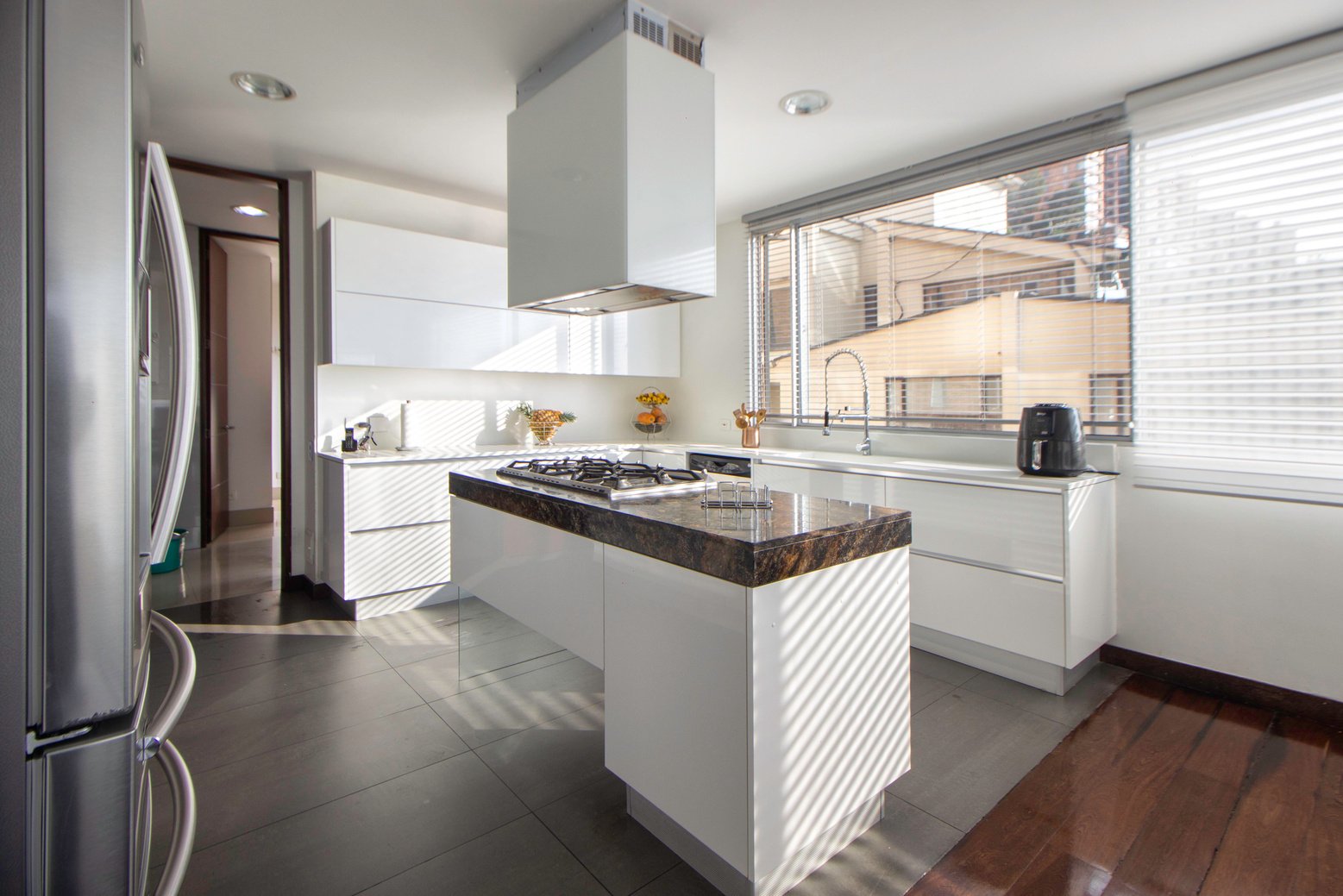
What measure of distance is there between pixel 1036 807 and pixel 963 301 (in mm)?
2416

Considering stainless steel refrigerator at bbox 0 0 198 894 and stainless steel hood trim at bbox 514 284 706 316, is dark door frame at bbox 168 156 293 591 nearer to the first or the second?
stainless steel hood trim at bbox 514 284 706 316

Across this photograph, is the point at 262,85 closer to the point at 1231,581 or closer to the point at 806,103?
the point at 806,103

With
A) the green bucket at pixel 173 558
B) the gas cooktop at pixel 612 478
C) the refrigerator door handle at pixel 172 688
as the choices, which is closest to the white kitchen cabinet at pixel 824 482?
A: the gas cooktop at pixel 612 478

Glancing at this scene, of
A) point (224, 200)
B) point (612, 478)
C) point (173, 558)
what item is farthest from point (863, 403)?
point (173, 558)

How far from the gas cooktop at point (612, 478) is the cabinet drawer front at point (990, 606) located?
136 centimetres

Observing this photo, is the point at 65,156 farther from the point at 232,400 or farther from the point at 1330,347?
the point at 232,400

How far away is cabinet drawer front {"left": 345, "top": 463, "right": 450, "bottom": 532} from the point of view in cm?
345

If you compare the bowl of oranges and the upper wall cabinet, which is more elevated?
the upper wall cabinet

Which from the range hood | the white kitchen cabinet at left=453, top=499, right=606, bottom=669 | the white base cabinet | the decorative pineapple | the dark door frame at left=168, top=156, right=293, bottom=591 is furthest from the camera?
Answer: the decorative pineapple

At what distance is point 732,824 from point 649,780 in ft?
0.97

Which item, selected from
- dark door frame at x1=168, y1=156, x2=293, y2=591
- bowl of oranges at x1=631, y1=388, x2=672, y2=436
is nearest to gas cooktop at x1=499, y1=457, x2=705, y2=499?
dark door frame at x1=168, y1=156, x2=293, y2=591

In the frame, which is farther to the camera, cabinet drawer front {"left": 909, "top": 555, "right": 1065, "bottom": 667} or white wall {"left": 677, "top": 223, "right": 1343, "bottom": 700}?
cabinet drawer front {"left": 909, "top": 555, "right": 1065, "bottom": 667}

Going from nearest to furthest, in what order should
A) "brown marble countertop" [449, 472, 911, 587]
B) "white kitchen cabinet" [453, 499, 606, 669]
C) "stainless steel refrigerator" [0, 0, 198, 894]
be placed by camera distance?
1. "stainless steel refrigerator" [0, 0, 198, 894]
2. "brown marble countertop" [449, 472, 911, 587]
3. "white kitchen cabinet" [453, 499, 606, 669]

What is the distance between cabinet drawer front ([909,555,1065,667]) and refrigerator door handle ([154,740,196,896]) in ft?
8.85
